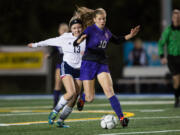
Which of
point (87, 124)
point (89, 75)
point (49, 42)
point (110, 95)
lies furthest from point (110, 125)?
point (49, 42)

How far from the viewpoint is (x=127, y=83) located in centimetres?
2233

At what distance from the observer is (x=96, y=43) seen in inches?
367

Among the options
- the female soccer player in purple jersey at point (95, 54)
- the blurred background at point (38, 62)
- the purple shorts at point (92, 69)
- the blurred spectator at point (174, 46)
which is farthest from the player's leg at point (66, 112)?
the blurred background at point (38, 62)

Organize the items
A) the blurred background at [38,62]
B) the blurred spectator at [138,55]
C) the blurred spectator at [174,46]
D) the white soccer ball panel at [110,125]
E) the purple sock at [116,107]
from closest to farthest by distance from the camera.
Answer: the white soccer ball panel at [110,125] → the purple sock at [116,107] → the blurred spectator at [174,46] → the blurred spectator at [138,55] → the blurred background at [38,62]

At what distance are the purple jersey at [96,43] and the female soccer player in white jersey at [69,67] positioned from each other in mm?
572

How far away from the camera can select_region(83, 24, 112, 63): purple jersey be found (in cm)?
930

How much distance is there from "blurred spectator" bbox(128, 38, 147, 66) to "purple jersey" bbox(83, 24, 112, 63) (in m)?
12.0

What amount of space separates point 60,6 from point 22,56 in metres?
11.0

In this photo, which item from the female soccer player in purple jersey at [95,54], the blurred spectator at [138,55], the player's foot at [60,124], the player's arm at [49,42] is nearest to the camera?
the female soccer player in purple jersey at [95,54]

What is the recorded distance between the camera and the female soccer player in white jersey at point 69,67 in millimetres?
9555

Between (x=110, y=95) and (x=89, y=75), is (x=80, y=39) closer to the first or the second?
(x=89, y=75)

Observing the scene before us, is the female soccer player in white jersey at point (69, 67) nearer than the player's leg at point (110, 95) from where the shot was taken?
No

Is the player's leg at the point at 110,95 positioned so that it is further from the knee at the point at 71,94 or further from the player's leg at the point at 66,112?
the player's leg at the point at 66,112

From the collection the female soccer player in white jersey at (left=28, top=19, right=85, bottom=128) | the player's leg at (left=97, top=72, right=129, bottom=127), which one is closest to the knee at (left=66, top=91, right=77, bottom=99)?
the female soccer player in white jersey at (left=28, top=19, right=85, bottom=128)
